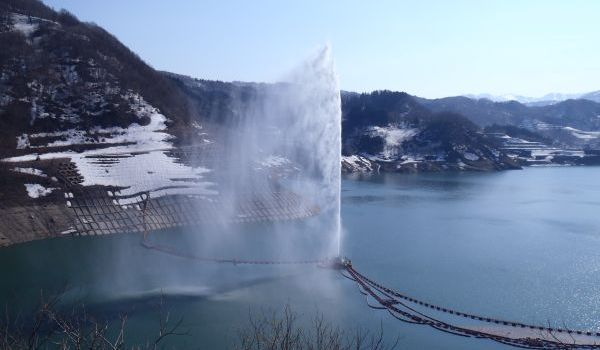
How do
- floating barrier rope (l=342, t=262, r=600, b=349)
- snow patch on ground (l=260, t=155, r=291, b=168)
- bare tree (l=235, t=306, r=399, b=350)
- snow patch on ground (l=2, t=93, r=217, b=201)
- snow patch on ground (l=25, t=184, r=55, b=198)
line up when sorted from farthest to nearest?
snow patch on ground (l=260, t=155, r=291, b=168)
snow patch on ground (l=2, t=93, r=217, b=201)
snow patch on ground (l=25, t=184, r=55, b=198)
floating barrier rope (l=342, t=262, r=600, b=349)
bare tree (l=235, t=306, r=399, b=350)

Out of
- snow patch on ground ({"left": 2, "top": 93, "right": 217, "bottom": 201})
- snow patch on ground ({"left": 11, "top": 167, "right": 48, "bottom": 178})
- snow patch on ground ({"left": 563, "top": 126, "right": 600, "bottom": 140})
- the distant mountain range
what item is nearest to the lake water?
snow patch on ground ({"left": 2, "top": 93, "right": 217, "bottom": 201})

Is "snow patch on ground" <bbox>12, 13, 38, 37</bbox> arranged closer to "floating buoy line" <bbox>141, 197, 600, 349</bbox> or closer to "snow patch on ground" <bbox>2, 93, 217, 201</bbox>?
"snow patch on ground" <bbox>2, 93, 217, 201</bbox>

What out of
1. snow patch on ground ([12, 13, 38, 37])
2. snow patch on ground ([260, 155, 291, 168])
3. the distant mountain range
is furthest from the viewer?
snow patch on ground ([12, 13, 38, 37])

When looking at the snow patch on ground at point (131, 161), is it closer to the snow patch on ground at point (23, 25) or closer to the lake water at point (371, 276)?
the lake water at point (371, 276)

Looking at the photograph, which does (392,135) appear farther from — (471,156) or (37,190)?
(37,190)

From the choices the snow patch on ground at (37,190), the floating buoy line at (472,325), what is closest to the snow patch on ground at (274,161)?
the snow patch on ground at (37,190)

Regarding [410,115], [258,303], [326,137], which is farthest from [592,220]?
[410,115]
